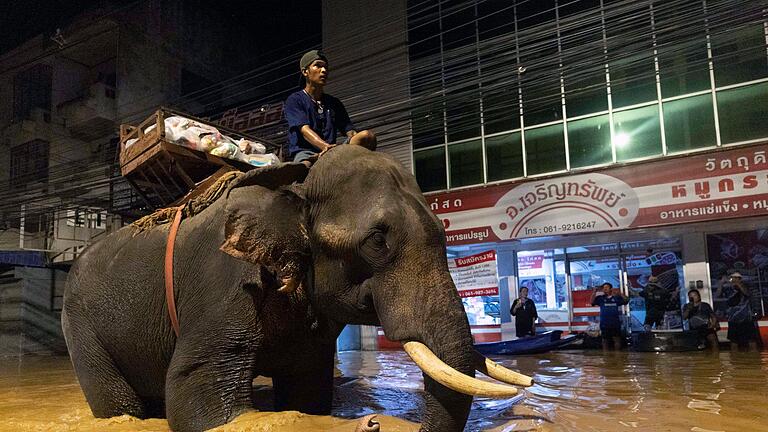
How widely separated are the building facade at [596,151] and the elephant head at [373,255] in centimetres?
925

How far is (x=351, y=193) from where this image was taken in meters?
2.79

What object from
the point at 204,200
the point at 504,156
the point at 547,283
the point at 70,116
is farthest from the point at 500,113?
the point at 70,116

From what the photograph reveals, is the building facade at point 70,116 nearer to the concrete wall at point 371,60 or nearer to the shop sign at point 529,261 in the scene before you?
the concrete wall at point 371,60

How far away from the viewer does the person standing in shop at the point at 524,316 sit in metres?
12.8

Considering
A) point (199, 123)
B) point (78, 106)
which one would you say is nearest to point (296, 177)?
point (199, 123)

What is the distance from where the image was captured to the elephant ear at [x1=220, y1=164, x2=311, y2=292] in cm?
278

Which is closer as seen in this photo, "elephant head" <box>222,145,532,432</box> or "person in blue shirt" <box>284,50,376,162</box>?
"elephant head" <box>222,145,532,432</box>

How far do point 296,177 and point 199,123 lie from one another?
221 cm

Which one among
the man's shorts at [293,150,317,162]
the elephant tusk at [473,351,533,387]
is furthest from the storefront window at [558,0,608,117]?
the elephant tusk at [473,351,533,387]

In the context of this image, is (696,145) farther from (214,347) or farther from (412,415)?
(214,347)

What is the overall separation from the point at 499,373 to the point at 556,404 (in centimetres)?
207

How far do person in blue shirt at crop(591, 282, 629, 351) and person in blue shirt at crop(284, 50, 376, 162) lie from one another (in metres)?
10.3

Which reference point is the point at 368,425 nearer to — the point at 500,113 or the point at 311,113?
the point at 311,113

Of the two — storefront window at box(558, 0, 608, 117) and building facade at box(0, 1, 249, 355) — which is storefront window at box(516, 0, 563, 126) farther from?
building facade at box(0, 1, 249, 355)
